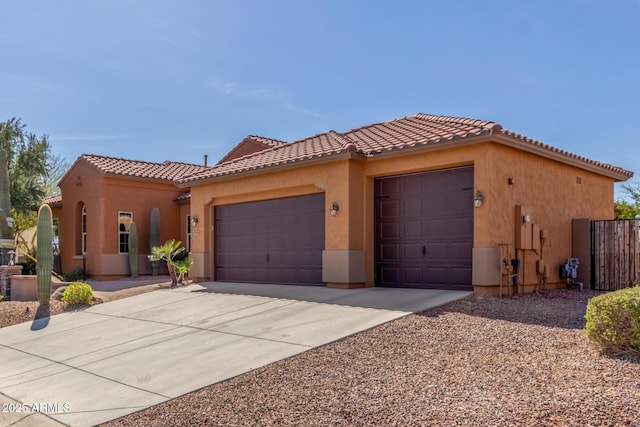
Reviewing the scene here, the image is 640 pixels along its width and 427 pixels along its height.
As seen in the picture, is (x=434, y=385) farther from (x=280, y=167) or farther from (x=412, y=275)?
(x=280, y=167)

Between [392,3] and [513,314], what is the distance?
27.1 feet

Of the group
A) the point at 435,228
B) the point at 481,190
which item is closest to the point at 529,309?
the point at 481,190

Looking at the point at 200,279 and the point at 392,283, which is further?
the point at 200,279

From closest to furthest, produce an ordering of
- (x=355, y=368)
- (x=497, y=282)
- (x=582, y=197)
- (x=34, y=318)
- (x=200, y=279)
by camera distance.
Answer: (x=355, y=368), (x=497, y=282), (x=34, y=318), (x=582, y=197), (x=200, y=279)

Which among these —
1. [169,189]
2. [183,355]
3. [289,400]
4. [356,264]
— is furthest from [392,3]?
[169,189]

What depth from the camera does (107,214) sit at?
22438mm

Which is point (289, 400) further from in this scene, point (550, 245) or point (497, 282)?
point (550, 245)

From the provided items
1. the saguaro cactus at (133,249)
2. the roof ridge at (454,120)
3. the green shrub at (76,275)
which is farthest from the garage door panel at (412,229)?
the green shrub at (76,275)

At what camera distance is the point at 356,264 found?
1380 cm

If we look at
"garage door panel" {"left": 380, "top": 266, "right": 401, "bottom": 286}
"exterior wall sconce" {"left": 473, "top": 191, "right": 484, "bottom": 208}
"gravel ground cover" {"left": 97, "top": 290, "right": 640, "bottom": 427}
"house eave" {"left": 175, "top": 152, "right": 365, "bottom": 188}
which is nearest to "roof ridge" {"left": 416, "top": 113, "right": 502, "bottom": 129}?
"exterior wall sconce" {"left": 473, "top": 191, "right": 484, "bottom": 208}

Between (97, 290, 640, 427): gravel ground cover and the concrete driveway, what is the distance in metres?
0.63

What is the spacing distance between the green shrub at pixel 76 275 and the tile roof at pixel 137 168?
14.0 feet

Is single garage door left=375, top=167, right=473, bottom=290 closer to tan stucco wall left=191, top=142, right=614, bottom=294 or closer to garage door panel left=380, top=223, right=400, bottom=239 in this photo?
garage door panel left=380, top=223, right=400, bottom=239

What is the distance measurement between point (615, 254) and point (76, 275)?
1928 centimetres
